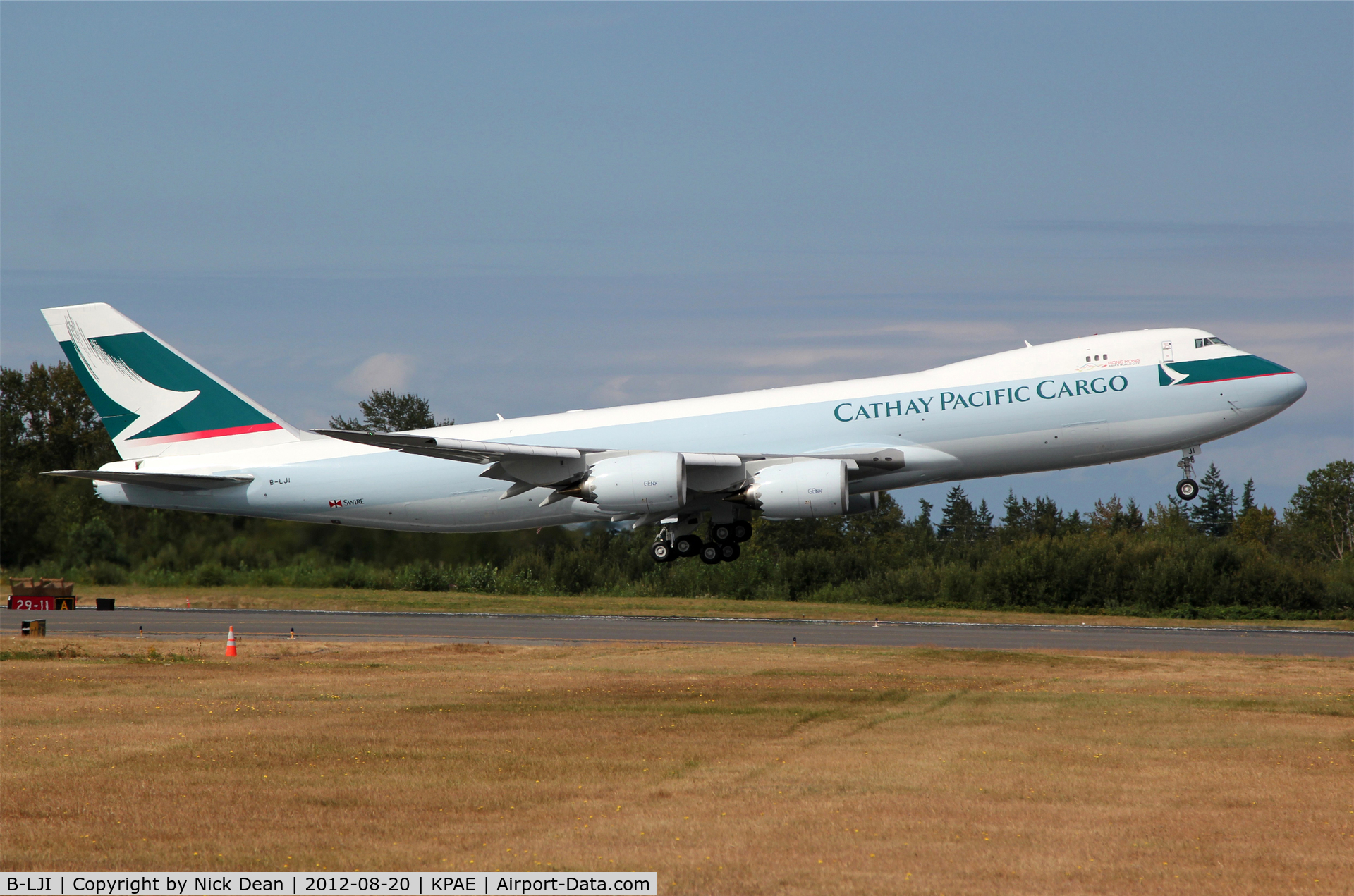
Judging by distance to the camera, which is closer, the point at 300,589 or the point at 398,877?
the point at 398,877

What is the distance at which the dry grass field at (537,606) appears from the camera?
5569cm

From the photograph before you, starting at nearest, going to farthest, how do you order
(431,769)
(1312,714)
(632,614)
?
(431,769) < (1312,714) < (632,614)

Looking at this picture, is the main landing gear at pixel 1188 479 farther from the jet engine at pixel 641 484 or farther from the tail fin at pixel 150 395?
the tail fin at pixel 150 395

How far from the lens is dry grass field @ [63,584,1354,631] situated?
5569cm

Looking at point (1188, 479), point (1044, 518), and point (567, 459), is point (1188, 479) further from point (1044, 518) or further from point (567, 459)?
point (1044, 518)

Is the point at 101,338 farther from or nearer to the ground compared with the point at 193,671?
farther from the ground

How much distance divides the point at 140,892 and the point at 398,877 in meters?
2.31

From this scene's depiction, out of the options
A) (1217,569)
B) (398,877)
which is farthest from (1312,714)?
(1217,569)

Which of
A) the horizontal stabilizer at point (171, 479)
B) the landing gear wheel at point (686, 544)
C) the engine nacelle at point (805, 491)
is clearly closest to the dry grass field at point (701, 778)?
the engine nacelle at point (805, 491)

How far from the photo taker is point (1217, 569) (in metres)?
66.8

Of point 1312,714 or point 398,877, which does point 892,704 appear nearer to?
point 1312,714

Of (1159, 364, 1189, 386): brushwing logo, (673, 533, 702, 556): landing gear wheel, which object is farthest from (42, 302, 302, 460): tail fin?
(1159, 364, 1189, 386): brushwing logo

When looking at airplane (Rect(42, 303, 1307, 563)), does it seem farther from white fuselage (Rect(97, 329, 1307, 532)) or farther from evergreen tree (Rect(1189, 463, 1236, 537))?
evergreen tree (Rect(1189, 463, 1236, 537))

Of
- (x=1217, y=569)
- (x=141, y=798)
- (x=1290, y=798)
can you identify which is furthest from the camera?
(x=1217, y=569)
